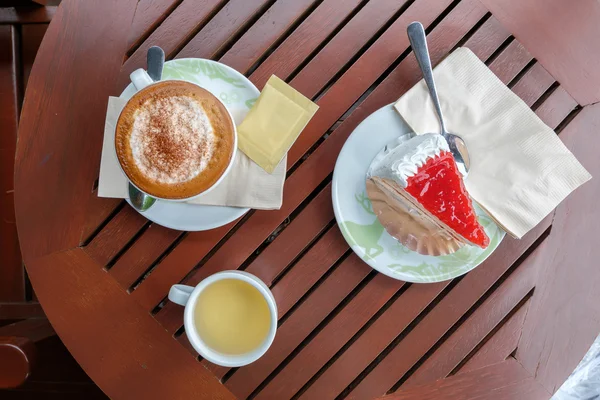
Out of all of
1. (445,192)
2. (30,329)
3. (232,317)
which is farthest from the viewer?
(30,329)

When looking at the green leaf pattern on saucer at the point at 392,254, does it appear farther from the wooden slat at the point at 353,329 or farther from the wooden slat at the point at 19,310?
the wooden slat at the point at 19,310

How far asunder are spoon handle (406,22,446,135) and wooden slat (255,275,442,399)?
30 centimetres

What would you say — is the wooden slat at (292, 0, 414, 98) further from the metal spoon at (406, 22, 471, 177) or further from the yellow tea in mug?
the yellow tea in mug

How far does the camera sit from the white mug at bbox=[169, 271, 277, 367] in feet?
2.25

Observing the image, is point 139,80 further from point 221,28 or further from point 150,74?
point 221,28

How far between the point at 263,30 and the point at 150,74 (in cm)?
21

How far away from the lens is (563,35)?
767 millimetres

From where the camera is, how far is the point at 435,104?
720 mm

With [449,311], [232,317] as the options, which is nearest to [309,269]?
[232,317]

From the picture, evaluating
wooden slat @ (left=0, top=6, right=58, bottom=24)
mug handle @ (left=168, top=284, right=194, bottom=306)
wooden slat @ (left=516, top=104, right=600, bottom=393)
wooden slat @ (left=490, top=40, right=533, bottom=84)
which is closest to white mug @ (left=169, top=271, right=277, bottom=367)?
mug handle @ (left=168, top=284, right=194, bottom=306)

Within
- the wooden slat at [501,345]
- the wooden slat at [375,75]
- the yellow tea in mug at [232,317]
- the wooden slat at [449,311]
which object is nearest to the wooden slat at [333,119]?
the wooden slat at [375,75]

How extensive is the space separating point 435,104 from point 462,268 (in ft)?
0.91

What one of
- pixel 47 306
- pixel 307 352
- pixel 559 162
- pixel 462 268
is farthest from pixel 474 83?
pixel 47 306

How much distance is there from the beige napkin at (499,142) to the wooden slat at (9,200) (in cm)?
84
